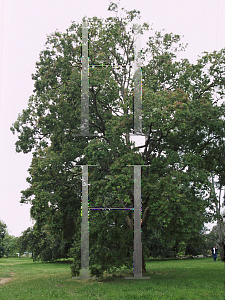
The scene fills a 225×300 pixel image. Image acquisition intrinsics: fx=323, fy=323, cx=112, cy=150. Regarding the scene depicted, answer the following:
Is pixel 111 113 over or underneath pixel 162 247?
over

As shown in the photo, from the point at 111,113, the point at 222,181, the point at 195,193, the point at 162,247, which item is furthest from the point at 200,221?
the point at 162,247

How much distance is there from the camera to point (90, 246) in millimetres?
12953

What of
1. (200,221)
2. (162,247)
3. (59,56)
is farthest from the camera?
(162,247)

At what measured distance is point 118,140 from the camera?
13125 millimetres

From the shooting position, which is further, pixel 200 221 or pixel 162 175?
pixel 162 175

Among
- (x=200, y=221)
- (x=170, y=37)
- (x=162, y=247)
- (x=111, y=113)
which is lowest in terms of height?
(x=162, y=247)

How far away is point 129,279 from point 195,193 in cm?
437

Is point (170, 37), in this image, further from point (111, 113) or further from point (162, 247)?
point (162, 247)

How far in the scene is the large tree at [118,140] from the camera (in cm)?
1229

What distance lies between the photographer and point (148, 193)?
41.5 ft

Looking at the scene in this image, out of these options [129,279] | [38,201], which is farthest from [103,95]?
[129,279]

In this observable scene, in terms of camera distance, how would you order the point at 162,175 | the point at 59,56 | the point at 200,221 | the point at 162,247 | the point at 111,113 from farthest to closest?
the point at 162,247, the point at 59,56, the point at 111,113, the point at 162,175, the point at 200,221

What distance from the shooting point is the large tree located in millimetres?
12289

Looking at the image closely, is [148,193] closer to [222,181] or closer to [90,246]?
[90,246]
